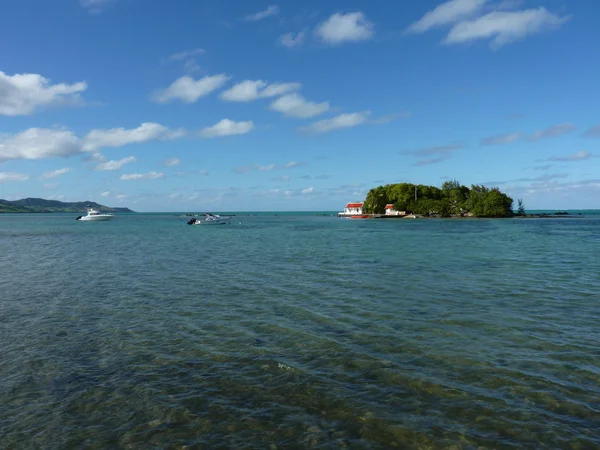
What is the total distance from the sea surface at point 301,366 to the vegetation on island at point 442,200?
14970 cm

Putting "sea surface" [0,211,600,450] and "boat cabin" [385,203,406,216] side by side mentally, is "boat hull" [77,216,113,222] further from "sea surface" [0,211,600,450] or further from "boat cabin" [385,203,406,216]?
"sea surface" [0,211,600,450]

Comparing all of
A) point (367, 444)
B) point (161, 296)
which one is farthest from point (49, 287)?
point (367, 444)

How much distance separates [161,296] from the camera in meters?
21.0

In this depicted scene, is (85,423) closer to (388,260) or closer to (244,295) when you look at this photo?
(244,295)

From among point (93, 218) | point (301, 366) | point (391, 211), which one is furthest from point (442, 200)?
point (301, 366)

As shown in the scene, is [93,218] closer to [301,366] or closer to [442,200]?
[442,200]

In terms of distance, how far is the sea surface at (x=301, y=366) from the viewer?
26.2 ft

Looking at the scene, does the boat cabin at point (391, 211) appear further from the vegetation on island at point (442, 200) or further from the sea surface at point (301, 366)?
the sea surface at point (301, 366)

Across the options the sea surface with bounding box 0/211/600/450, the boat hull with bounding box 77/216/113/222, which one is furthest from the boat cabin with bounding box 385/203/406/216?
the sea surface with bounding box 0/211/600/450

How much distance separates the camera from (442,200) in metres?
170

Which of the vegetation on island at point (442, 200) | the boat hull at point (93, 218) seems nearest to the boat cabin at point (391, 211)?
the vegetation on island at point (442, 200)

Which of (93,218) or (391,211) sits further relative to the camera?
(391,211)

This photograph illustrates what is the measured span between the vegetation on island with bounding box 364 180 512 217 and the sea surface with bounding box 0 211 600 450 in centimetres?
14970

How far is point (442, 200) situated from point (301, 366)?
561 ft
